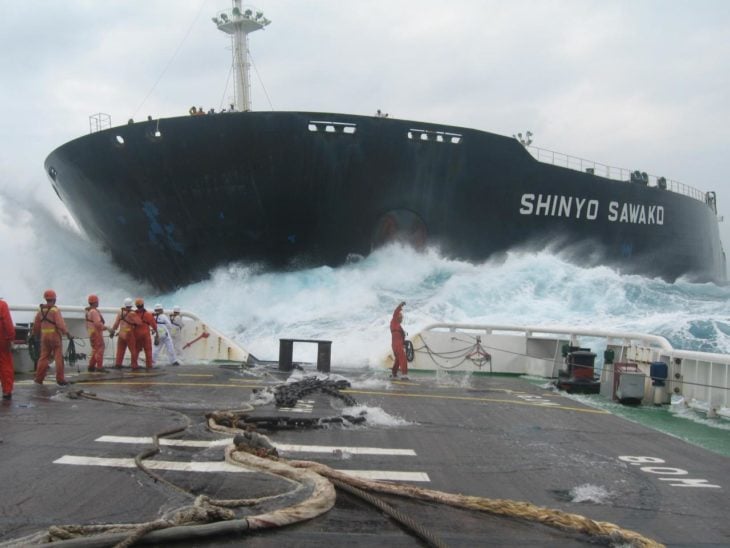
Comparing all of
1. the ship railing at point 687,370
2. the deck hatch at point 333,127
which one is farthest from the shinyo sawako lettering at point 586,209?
the ship railing at point 687,370

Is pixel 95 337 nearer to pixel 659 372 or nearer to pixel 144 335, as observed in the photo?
pixel 144 335

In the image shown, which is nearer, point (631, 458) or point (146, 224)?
point (631, 458)

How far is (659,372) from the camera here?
32.2 feet

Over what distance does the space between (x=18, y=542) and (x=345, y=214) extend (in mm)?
18507

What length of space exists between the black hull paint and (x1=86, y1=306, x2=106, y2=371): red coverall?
9535mm

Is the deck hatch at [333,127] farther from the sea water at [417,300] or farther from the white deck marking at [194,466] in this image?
the white deck marking at [194,466]

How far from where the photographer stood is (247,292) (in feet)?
71.6

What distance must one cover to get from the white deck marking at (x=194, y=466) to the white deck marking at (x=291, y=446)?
0.62 meters

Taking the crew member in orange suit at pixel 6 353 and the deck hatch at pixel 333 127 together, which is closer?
the crew member in orange suit at pixel 6 353

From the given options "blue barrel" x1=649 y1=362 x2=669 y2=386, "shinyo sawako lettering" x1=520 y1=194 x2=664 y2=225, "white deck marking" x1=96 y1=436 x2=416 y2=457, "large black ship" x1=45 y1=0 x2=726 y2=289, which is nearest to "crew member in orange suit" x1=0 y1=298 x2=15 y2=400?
"white deck marking" x1=96 y1=436 x2=416 y2=457

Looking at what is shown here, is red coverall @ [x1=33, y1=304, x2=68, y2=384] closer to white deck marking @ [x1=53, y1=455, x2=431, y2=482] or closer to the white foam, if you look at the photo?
white deck marking @ [x1=53, y1=455, x2=431, y2=482]

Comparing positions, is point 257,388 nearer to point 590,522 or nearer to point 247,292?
point 590,522

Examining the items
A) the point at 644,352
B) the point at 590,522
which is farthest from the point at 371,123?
the point at 590,522

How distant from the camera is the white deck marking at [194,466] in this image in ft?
16.3
